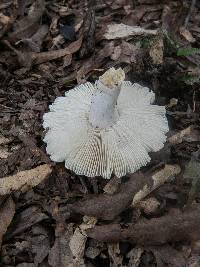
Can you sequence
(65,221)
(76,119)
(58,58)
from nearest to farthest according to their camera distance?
(65,221)
(76,119)
(58,58)

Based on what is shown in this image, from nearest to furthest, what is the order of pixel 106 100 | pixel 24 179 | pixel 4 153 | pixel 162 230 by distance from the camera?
pixel 162 230 → pixel 106 100 → pixel 24 179 → pixel 4 153

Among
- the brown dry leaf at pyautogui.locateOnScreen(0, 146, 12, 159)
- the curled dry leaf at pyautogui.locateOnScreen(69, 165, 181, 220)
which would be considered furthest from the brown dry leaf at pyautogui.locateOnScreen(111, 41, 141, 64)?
the brown dry leaf at pyautogui.locateOnScreen(0, 146, 12, 159)

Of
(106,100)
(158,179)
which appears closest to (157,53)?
(106,100)

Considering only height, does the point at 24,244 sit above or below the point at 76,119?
below

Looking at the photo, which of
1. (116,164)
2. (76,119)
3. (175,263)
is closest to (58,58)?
(76,119)

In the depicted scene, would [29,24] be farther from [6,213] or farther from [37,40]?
[6,213]

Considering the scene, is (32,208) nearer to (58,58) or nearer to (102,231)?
(102,231)

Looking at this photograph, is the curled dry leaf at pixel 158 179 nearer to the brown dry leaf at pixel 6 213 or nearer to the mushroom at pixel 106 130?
the mushroom at pixel 106 130
